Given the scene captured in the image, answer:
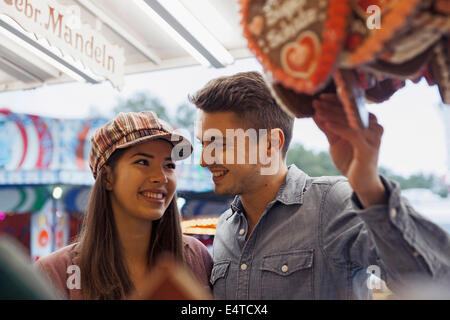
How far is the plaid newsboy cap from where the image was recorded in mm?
1136

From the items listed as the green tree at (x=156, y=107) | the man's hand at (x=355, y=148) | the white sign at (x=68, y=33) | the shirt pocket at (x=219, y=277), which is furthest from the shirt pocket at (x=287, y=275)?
the green tree at (x=156, y=107)

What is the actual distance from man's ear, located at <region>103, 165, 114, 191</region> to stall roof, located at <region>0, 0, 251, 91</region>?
1098 mm

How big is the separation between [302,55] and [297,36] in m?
0.03

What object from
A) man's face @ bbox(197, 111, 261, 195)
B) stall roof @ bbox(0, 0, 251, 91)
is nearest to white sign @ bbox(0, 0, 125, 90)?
stall roof @ bbox(0, 0, 251, 91)

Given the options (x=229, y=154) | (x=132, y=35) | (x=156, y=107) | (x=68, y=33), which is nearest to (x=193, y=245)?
(x=229, y=154)

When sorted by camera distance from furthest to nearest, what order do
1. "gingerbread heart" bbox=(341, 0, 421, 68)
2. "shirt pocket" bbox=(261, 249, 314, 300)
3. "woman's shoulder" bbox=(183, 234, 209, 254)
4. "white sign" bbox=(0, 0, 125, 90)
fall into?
1. "white sign" bbox=(0, 0, 125, 90)
2. "woman's shoulder" bbox=(183, 234, 209, 254)
3. "shirt pocket" bbox=(261, 249, 314, 300)
4. "gingerbread heart" bbox=(341, 0, 421, 68)

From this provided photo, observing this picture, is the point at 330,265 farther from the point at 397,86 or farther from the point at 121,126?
the point at 121,126

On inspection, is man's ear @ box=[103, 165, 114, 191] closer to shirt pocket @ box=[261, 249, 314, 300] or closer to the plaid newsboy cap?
the plaid newsboy cap

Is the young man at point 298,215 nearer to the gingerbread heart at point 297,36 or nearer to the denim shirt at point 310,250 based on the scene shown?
the denim shirt at point 310,250

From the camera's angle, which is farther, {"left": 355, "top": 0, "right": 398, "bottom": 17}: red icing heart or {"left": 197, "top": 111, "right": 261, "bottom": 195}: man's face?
{"left": 197, "top": 111, "right": 261, "bottom": 195}: man's face

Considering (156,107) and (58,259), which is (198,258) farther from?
(156,107)

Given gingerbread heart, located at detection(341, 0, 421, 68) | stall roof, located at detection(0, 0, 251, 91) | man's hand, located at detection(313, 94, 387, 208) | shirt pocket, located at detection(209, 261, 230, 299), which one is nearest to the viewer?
gingerbread heart, located at detection(341, 0, 421, 68)

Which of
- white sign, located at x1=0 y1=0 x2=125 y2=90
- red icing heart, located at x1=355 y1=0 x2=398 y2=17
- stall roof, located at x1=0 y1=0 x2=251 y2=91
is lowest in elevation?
red icing heart, located at x1=355 y1=0 x2=398 y2=17
